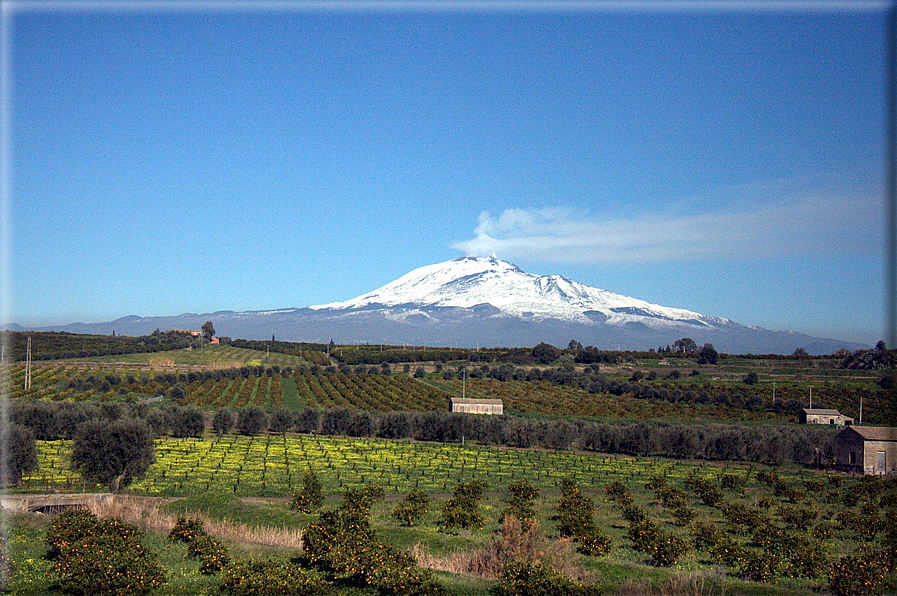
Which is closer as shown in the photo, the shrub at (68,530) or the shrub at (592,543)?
the shrub at (68,530)

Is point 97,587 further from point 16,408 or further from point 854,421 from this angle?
point 854,421

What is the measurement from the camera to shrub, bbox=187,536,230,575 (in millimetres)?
15031

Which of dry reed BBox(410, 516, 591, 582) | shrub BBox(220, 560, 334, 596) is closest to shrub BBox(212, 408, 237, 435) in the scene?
dry reed BBox(410, 516, 591, 582)

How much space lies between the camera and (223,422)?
5231cm

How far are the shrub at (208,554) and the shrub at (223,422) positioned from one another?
3763cm

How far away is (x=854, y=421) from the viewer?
63.3 meters

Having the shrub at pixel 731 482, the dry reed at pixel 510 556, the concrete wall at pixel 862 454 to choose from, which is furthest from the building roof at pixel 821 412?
the dry reed at pixel 510 556

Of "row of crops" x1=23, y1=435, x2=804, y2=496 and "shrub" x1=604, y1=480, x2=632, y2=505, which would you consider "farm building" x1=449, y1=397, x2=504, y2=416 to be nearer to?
"row of crops" x1=23, y1=435, x2=804, y2=496

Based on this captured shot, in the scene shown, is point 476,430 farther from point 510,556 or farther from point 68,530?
point 68,530

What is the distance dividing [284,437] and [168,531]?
31.5 metres

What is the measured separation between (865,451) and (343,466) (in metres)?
32.2

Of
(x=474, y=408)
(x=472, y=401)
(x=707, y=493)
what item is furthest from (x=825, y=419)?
(x=707, y=493)

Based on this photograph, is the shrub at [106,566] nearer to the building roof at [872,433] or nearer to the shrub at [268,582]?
the shrub at [268,582]

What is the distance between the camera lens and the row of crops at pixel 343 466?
3036 cm
